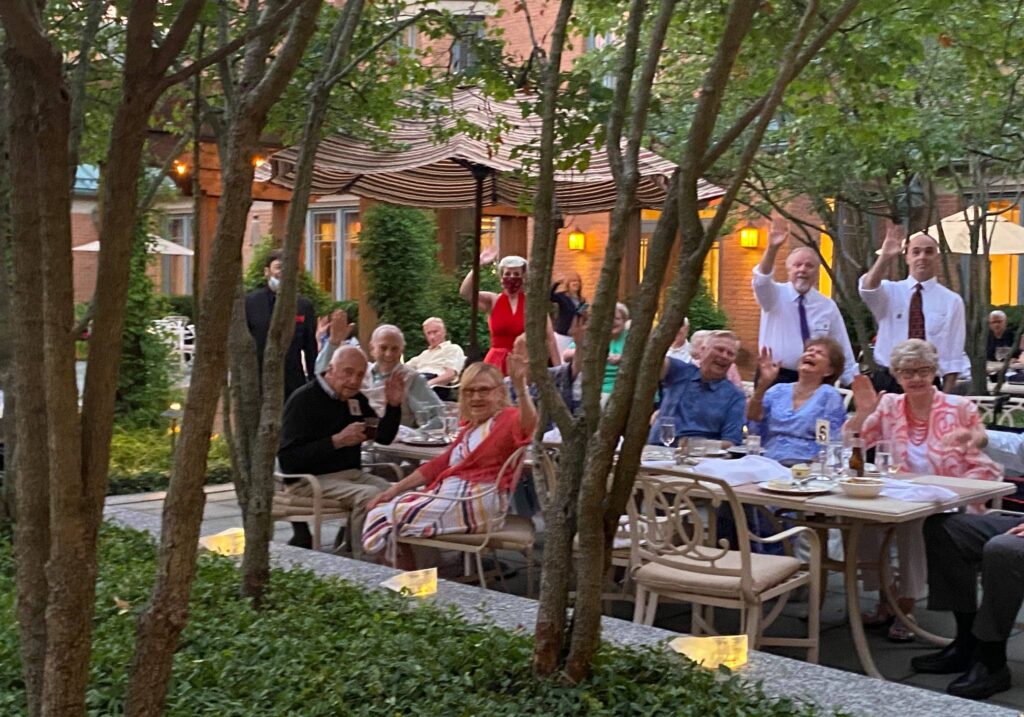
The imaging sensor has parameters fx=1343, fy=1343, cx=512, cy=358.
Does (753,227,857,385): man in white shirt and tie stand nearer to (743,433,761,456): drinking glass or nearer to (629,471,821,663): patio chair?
(743,433,761,456): drinking glass

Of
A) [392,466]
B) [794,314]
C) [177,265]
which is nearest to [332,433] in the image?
[392,466]

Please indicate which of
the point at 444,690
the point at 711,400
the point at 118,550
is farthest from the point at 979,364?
the point at 444,690

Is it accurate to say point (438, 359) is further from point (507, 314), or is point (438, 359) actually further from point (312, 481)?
point (312, 481)

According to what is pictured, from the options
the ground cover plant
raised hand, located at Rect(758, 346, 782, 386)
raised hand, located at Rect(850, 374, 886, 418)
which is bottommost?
the ground cover plant

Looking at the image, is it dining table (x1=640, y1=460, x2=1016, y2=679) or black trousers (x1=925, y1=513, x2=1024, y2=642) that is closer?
black trousers (x1=925, y1=513, x2=1024, y2=642)

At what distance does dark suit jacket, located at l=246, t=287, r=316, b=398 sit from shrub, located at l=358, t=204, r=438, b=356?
798cm

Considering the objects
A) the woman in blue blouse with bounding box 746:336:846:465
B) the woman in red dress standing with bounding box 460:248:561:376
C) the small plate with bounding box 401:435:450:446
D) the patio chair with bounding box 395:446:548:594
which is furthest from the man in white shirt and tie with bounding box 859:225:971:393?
the patio chair with bounding box 395:446:548:594

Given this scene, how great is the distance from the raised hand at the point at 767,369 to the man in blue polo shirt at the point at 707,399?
0.73ft

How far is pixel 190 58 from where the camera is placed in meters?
7.75

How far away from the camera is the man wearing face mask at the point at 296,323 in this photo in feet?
33.0

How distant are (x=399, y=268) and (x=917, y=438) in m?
12.9

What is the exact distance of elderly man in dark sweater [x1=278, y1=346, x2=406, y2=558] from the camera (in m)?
7.27

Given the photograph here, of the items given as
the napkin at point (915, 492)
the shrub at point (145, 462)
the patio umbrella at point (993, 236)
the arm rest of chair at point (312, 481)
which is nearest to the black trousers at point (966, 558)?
the napkin at point (915, 492)

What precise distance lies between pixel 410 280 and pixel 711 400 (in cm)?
1191
